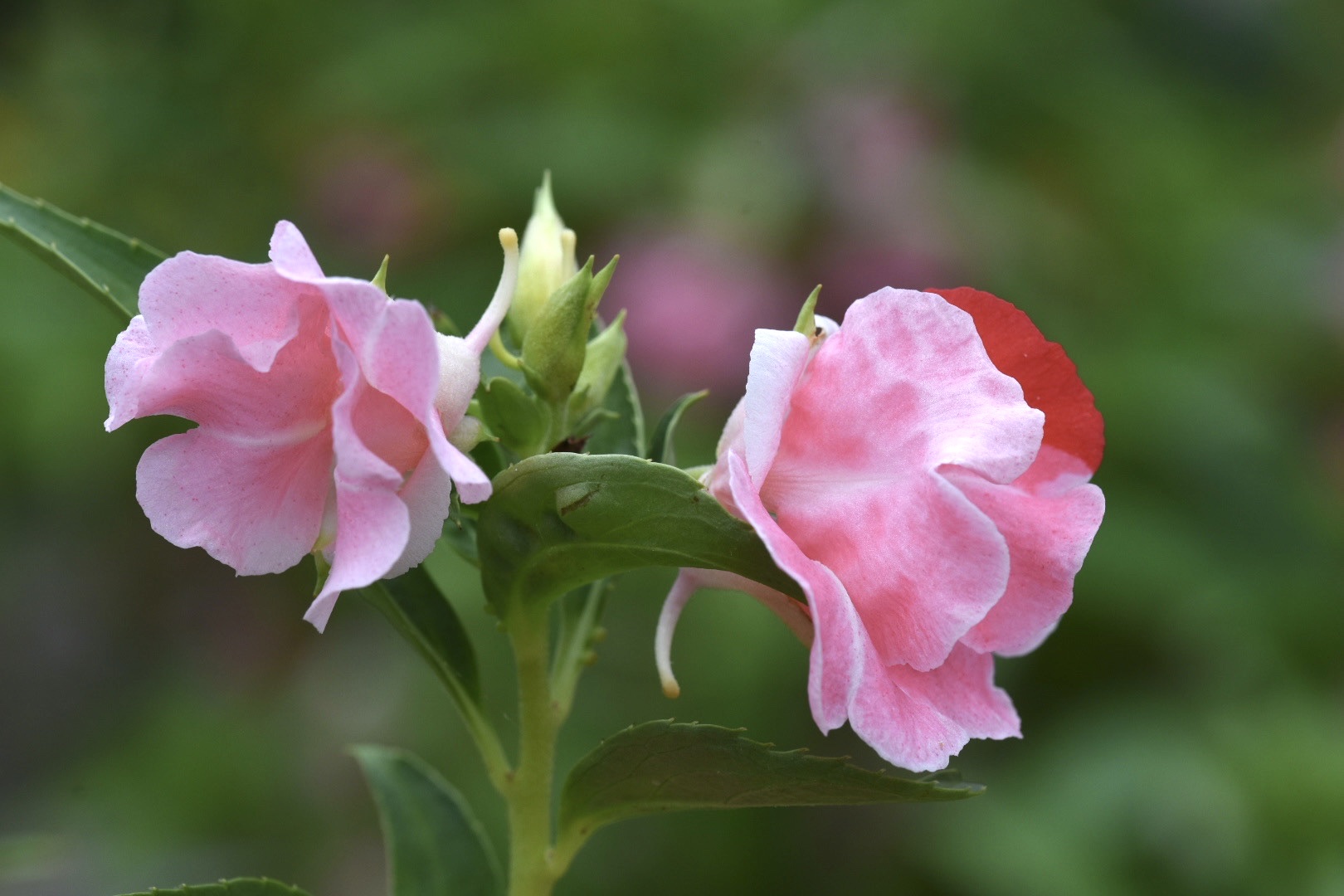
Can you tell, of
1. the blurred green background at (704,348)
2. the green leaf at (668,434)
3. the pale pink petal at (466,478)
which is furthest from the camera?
the blurred green background at (704,348)

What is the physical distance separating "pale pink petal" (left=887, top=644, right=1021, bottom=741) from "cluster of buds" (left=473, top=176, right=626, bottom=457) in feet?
0.71

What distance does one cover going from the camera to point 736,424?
2.04ft

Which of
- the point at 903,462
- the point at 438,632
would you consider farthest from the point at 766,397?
the point at 438,632

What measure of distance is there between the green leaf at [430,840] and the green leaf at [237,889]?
140 mm

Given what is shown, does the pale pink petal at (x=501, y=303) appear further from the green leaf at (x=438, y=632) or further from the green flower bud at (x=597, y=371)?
the green leaf at (x=438, y=632)

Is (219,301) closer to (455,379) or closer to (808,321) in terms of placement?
(455,379)

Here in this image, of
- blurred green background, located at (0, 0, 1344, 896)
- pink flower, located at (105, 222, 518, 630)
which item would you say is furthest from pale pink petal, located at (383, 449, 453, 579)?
blurred green background, located at (0, 0, 1344, 896)

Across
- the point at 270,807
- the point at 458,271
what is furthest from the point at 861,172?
the point at 270,807

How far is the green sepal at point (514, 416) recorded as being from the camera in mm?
670

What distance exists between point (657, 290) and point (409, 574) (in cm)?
152

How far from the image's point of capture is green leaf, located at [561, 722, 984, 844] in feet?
1.93

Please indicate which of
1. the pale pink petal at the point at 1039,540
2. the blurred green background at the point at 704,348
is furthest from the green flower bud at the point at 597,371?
the blurred green background at the point at 704,348

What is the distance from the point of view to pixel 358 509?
0.55 metres

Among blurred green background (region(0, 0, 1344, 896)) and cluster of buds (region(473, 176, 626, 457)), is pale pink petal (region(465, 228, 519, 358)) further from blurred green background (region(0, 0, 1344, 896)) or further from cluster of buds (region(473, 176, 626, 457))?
blurred green background (region(0, 0, 1344, 896))
